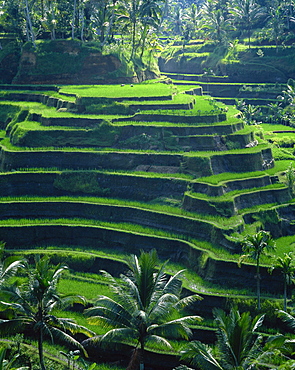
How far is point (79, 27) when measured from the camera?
218ft

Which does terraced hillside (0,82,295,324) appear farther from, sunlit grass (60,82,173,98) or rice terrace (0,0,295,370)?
sunlit grass (60,82,173,98)

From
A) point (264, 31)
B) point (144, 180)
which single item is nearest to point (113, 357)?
point (144, 180)

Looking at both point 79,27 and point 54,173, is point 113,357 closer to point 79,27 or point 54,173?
point 54,173

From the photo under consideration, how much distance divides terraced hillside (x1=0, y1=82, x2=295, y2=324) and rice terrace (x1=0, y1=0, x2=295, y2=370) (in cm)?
10

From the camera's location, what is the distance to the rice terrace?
2428cm

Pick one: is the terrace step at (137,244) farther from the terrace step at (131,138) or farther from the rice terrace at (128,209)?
the terrace step at (131,138)

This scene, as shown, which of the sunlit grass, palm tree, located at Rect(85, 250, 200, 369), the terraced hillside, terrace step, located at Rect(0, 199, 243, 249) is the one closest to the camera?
palm tree, located at Rect(85, 250, 200, 369)

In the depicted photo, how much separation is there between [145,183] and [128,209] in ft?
8.71

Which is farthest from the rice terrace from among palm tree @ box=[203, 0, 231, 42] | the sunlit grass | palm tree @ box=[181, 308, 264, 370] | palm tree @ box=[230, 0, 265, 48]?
palm tree @ box=[203, 0, 231, 42]

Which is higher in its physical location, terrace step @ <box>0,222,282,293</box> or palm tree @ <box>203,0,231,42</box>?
palm tree @ <box>203,0,231,42</box>

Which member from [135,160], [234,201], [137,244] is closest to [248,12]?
[135,160]

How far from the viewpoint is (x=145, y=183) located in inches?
1599

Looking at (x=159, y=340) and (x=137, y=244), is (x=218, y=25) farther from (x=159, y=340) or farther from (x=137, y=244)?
(x=159, y=340)

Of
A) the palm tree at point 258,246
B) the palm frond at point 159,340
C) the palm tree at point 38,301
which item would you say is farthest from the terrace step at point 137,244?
the palm tree at point 38,301
